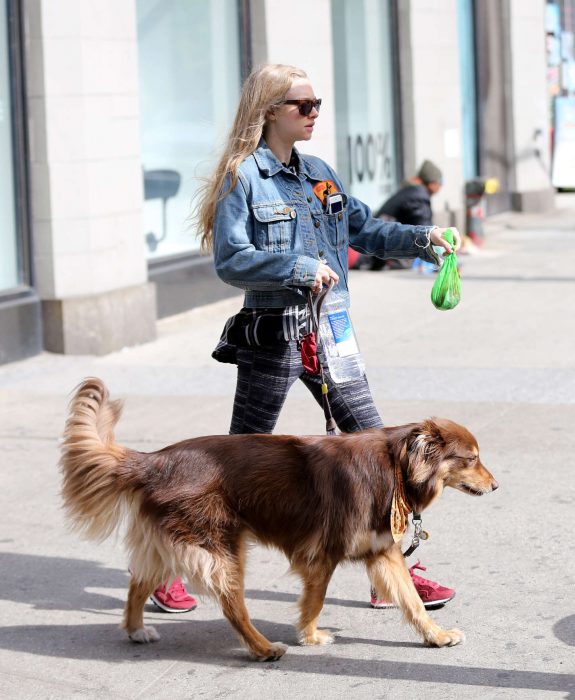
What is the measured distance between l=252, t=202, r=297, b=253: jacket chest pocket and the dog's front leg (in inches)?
44.9

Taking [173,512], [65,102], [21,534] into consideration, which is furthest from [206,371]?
[173,512]

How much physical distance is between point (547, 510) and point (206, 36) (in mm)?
7571

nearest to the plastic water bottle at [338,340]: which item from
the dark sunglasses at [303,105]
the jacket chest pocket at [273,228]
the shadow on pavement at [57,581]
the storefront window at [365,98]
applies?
the jacket chest pocket at [273,228]

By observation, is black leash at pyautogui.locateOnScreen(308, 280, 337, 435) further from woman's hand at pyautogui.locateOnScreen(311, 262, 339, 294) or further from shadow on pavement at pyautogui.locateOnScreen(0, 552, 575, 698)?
shadow on pavement at pyautogui.locateOnScreen(0, 552, 575, 698)

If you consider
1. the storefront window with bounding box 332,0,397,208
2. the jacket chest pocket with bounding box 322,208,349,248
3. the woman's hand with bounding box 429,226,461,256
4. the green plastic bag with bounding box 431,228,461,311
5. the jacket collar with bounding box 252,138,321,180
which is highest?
the storefront window with bounding box 332,0,397,208

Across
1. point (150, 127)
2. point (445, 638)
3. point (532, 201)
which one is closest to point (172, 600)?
point (445, 638)

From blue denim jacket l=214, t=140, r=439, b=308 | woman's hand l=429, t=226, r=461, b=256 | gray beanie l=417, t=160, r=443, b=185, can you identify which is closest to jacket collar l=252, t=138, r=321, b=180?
blue denim jacket l=214, t=140, r=439, b=308

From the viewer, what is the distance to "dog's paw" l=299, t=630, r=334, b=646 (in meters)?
4.46

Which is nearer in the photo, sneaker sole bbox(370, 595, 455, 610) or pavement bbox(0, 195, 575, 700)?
pavement bbox(0, 195, 575, 700)

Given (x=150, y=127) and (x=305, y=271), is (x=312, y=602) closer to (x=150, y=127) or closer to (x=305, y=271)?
(x=305, y=271)

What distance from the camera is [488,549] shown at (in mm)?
5387

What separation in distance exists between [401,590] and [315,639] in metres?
0.38

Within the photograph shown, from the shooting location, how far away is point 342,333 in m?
4.77

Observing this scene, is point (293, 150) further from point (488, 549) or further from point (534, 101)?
point (534, 101)
